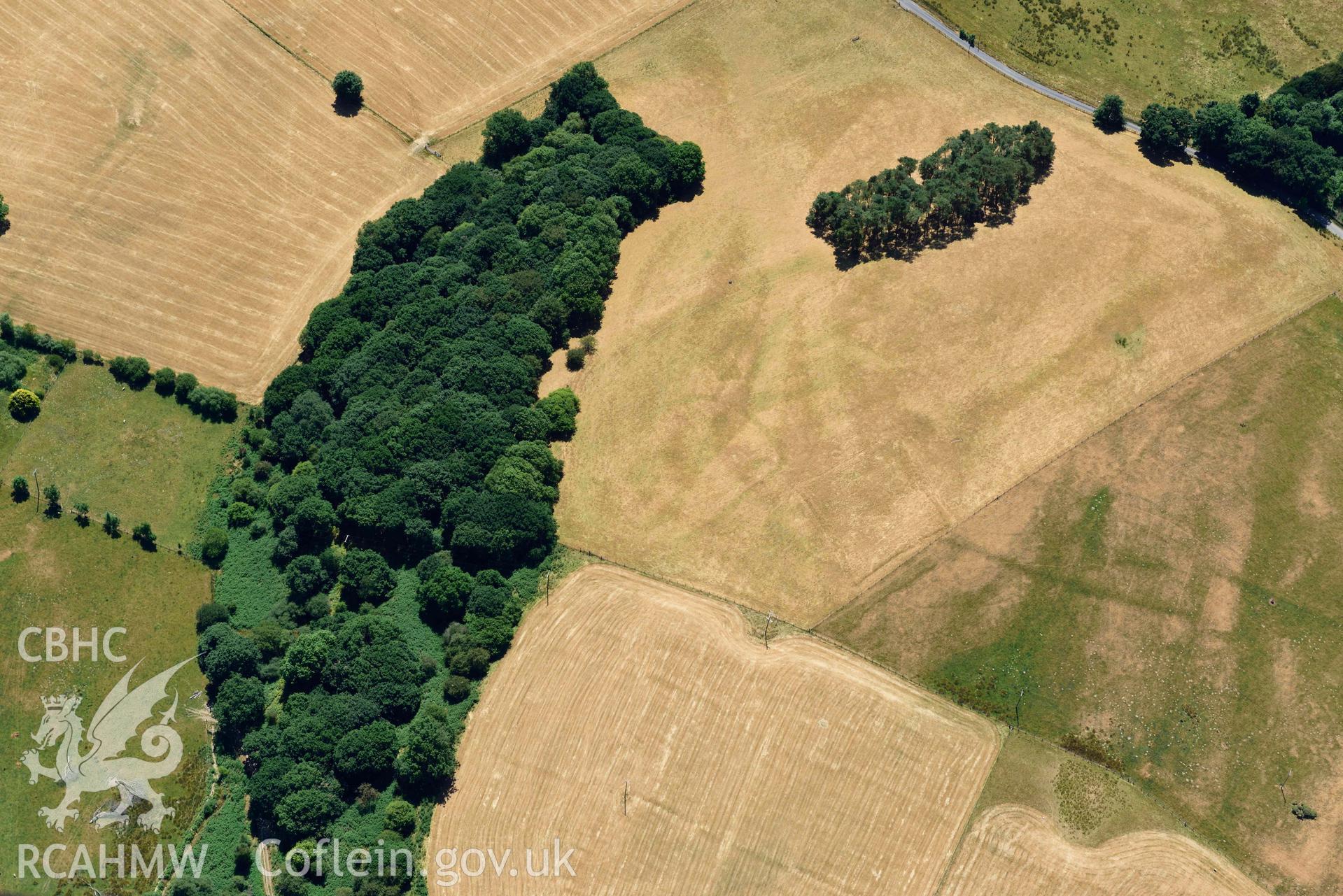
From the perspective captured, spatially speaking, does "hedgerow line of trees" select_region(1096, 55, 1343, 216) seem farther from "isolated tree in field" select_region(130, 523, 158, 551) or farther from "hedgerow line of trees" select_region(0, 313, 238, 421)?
"isolated tree in field" select_region(130, 523, 158, 551)

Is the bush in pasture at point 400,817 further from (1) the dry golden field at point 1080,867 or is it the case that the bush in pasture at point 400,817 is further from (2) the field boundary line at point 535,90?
(2) the field boundary line at point 535,90

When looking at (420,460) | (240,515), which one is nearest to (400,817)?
(420,460)

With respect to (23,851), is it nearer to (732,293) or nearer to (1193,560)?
(732,293)

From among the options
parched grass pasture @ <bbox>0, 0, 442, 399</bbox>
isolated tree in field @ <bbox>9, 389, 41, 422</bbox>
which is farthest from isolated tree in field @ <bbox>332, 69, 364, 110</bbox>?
isolated tree in field @ <bbox>9, 389, 41, 422</bbox>

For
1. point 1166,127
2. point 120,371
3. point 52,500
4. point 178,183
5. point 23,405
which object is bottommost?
point 1166,127

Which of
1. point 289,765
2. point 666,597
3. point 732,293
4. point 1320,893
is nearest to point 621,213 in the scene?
point 732,293

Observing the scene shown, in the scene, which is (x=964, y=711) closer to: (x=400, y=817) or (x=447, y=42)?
(x=400, y=817)

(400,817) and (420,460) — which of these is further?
(420,460)
